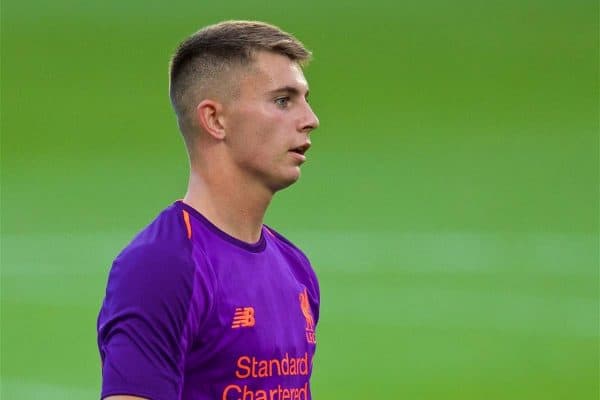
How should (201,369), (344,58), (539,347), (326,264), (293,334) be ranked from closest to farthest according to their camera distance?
(201,369), (293,334), (539,347), (326,264), (344,58)

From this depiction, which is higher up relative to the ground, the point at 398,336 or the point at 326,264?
the point at 326,264

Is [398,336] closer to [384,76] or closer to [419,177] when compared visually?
[419,177]

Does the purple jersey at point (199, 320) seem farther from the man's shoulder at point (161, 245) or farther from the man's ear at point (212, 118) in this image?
the man's ear at point (212, 118)

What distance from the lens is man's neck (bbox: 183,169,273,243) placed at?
1956 millimetres

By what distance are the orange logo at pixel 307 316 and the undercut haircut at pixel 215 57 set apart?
307mm

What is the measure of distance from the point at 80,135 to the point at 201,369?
11.4ft

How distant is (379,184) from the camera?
15.8ft

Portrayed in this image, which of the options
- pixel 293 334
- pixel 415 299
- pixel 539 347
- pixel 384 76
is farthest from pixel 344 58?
pixel 293 334

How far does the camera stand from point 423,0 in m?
5.19

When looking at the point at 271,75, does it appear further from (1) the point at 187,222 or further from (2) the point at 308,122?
(1) the point at 187,222

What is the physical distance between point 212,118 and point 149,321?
378 millimetres

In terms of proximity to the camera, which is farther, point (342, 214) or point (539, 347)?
point (342, 214)

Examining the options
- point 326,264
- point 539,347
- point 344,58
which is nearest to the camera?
point 539,347

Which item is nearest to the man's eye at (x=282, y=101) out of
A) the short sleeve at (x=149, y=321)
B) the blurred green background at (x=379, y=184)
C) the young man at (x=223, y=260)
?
the young man at (x=223, y=260)
